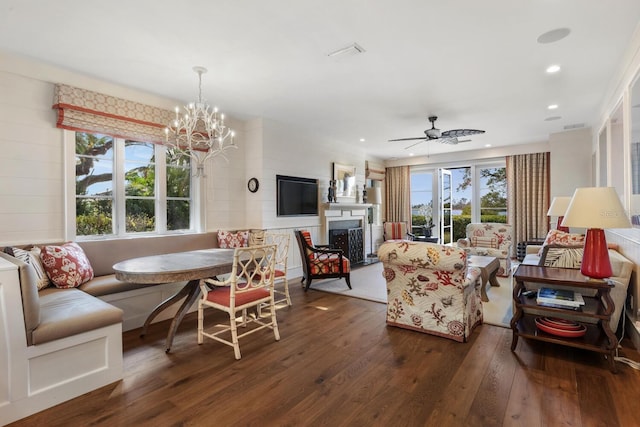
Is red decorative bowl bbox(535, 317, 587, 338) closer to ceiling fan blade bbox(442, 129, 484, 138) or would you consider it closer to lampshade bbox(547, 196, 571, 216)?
lampshade bbox(547, 196, 571, 216)

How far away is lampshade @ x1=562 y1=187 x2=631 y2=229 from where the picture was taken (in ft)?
7.49

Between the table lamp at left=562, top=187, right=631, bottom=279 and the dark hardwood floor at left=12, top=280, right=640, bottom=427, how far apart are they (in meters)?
0.74

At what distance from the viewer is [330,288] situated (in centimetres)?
479

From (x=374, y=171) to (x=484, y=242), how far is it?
3.57 metres

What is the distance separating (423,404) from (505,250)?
439cm

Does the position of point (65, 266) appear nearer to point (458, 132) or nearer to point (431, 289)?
point (431, 289)

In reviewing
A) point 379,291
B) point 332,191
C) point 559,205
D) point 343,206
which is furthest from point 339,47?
point 343,206

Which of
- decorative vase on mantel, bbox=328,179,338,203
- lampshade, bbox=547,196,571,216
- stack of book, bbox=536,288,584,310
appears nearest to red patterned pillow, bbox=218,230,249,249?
decorative vase on mantel, bbox=328,179,338,203

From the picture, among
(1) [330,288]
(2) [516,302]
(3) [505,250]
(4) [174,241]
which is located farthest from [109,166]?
(3) [505,250]

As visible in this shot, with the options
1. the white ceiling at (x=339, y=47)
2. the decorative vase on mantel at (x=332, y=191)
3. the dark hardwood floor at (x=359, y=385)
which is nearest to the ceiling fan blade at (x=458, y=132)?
the white ceiling at (x=339, y=47)

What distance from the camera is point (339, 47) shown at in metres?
2.90

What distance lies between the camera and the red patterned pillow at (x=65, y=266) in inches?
114

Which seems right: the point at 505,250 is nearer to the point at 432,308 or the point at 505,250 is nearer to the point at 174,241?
the point at 432,308

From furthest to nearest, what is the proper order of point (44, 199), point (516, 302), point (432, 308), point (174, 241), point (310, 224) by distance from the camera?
1. point (310, 224)
2. point (174, 241)
3. point (44, 199)
4. point (432, 308)
5. point (516, 302)
